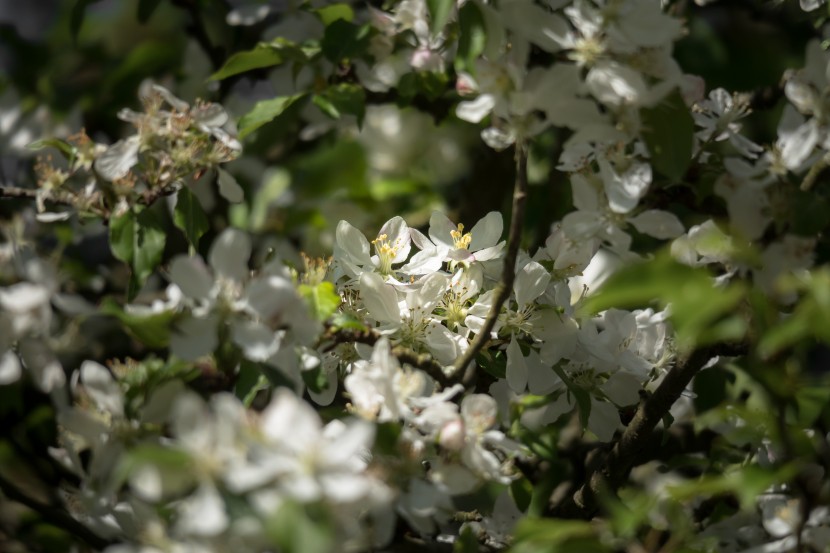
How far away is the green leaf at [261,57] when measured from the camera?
52.3 inches

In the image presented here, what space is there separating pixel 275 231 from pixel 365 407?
3.90 feet

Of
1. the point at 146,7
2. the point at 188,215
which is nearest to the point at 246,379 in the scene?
the point at 188,215

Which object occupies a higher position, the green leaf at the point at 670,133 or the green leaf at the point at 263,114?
the green leaf at the point at 670,133

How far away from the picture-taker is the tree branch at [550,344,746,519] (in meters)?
1.06

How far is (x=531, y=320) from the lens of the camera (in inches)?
45.0

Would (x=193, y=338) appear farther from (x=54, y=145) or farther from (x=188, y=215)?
(x=54, y=145)

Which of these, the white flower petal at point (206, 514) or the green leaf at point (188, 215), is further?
the green leaf at point (188, 215)

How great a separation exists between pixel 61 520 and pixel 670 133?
0.76 metres

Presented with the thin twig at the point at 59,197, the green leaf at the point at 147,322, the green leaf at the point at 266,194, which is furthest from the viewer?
the green leaf at the point at 266,194

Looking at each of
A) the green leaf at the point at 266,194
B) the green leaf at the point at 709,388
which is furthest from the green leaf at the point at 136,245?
the green leaf at the point at 266,194

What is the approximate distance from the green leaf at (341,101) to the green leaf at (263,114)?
3 centimetres

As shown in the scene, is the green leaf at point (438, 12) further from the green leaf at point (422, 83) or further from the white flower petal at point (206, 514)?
the white flower petal at point (206, 514)

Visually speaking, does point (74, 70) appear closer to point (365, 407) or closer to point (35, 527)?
point (35, 527)

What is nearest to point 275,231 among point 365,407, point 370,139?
point 370,139
